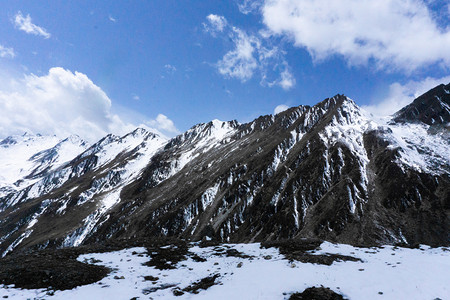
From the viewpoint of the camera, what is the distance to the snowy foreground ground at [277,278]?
12.5m

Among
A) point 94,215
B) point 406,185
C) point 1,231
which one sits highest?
Answer: point 406,185

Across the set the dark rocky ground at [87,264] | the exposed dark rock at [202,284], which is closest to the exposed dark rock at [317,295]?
the exposed dark rock at [202,284]

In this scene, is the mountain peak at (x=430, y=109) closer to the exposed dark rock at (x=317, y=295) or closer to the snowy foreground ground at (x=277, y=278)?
the snowy foreground ground at (x=277, y=278)

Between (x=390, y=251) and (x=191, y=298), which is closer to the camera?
(x=191, y=298)

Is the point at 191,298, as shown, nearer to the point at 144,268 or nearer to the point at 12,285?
the point at 144,268

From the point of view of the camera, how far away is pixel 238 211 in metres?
103

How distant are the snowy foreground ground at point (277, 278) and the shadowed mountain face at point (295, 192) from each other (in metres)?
27.6

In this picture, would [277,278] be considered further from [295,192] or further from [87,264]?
[295,192]

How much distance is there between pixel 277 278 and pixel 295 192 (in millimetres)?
89303

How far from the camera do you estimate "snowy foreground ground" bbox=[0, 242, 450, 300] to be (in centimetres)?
1245

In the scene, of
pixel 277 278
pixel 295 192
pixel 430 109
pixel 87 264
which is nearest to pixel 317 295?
pixel 277 278

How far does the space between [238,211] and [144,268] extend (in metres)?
86.0

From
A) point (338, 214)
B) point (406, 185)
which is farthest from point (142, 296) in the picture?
point (406, 185)

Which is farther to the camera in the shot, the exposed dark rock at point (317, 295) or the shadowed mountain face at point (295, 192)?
the shadowed mountain face at point (295, 192)
